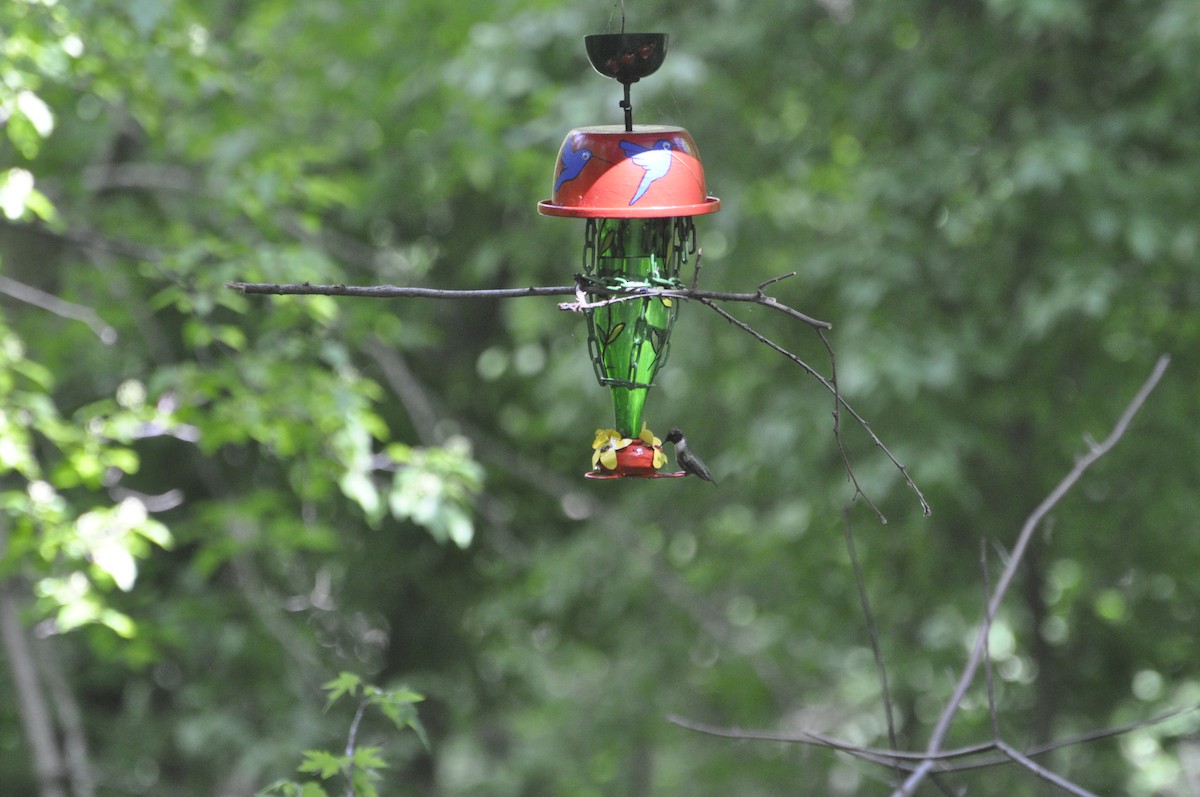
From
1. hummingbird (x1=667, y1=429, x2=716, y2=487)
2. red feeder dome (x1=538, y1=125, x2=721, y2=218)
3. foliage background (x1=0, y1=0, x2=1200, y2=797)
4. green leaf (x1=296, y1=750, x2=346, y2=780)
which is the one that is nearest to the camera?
red feeder dome (x1=538, y1=125, x2=721, y2=218)

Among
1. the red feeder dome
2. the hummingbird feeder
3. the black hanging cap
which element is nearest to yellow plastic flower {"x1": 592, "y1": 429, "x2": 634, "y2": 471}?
the hummingbird feeder

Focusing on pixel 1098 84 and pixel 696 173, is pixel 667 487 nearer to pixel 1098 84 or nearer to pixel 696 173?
pixel 1098 84

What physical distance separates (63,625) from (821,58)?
391cm

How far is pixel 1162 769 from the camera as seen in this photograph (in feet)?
22.6

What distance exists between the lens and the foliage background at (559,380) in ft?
12.7

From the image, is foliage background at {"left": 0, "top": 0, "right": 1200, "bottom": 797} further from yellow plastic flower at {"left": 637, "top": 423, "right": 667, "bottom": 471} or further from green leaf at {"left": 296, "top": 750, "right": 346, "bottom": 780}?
yellow plastic flower at {"left": 637, "top": 423, "right": 667, "bottom": 471}

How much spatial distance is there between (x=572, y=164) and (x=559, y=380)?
3774 millimetres

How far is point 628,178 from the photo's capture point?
180 centimetres

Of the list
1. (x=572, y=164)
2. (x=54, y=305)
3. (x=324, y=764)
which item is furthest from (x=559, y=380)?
(x=572, y=164)

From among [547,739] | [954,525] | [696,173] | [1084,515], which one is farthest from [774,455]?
[547,739]

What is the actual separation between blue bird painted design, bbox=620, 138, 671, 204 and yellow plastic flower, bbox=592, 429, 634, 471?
16.2 inches

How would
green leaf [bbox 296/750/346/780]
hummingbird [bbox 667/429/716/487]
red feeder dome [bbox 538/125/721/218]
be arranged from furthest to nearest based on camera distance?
green leaf [bbox 296/750/346/780] < hummingbird [bbox 667/429/716/487] < red feeder dome [bbox 538/125/721/218]

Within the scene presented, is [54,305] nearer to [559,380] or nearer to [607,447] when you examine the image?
[559,380]

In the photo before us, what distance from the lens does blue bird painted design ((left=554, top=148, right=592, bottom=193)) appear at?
1.83 meters
